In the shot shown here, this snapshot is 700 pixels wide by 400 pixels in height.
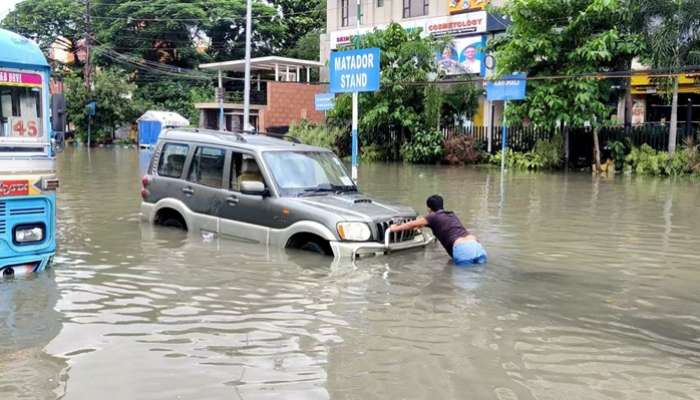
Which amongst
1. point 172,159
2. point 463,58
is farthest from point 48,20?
point 172,159

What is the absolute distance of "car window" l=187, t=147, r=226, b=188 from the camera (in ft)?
32.1

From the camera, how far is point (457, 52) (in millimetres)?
36469

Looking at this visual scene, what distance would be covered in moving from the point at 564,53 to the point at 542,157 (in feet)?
13.0

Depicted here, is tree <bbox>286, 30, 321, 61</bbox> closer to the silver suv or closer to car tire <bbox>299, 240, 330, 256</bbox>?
the silver suv

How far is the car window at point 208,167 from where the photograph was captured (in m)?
9.78


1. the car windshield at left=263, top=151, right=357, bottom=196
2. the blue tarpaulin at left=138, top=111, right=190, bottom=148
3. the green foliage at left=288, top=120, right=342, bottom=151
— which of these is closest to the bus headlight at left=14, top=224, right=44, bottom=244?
the car windshield at left=263, top=151, right=357, bottom=196

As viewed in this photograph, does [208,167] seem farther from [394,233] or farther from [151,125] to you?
[151,125]

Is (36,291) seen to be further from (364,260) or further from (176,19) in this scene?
(176,19)

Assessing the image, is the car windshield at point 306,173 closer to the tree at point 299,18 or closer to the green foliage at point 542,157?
the green foliage at point 542,157

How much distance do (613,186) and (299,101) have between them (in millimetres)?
27592

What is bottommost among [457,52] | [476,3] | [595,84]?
[595,84]

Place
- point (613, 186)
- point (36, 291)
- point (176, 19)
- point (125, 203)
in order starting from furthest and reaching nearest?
point (176, 19), point (613, 186), point (125, 203), point (36, 291)

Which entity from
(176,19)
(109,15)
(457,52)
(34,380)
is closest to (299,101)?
(457,52)

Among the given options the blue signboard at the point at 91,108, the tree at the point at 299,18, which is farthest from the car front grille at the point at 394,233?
the tree at the point at 299,18
